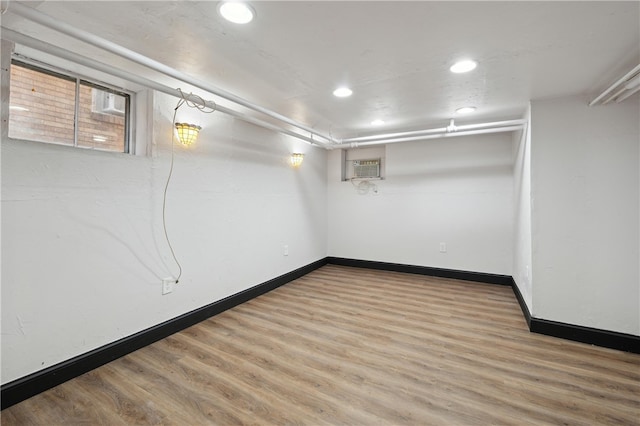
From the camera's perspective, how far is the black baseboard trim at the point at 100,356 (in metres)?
1.75

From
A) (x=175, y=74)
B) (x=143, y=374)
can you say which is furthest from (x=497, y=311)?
(x=175, y=74)

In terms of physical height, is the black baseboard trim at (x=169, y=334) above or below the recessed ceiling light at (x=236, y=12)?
below

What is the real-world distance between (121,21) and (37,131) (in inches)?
40.3

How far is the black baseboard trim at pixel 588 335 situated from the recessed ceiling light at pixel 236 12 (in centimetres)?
344

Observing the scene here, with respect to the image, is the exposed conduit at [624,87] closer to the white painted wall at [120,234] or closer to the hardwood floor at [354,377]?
the hardwood floor at [354,377]

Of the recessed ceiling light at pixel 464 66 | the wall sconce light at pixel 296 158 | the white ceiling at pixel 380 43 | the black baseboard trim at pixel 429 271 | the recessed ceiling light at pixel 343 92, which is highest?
the recessed ceiling light at pixel 343 92

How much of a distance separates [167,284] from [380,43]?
2.70m

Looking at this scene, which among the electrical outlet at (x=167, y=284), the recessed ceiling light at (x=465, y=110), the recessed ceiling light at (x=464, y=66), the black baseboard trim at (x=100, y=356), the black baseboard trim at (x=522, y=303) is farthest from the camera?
the recessed ceiling light at (x=465, y=110)

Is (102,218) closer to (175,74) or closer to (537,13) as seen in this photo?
(175,74)

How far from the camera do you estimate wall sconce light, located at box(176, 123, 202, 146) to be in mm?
2646

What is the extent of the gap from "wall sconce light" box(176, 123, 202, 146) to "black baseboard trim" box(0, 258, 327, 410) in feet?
5.64

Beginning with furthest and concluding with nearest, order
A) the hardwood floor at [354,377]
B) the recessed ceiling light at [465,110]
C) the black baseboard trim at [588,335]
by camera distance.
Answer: the recessed ceiling light at [465,110], the black baseboard trim at [588,335], the hardwood floor at [354,377]

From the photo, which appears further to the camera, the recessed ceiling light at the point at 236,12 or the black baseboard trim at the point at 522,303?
the black baseboard trim at the point at 522,303

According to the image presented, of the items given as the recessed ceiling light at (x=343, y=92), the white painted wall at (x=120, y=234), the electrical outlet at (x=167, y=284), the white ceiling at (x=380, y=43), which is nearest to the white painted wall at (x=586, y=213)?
the white ceiling at (x=380, y=43)
